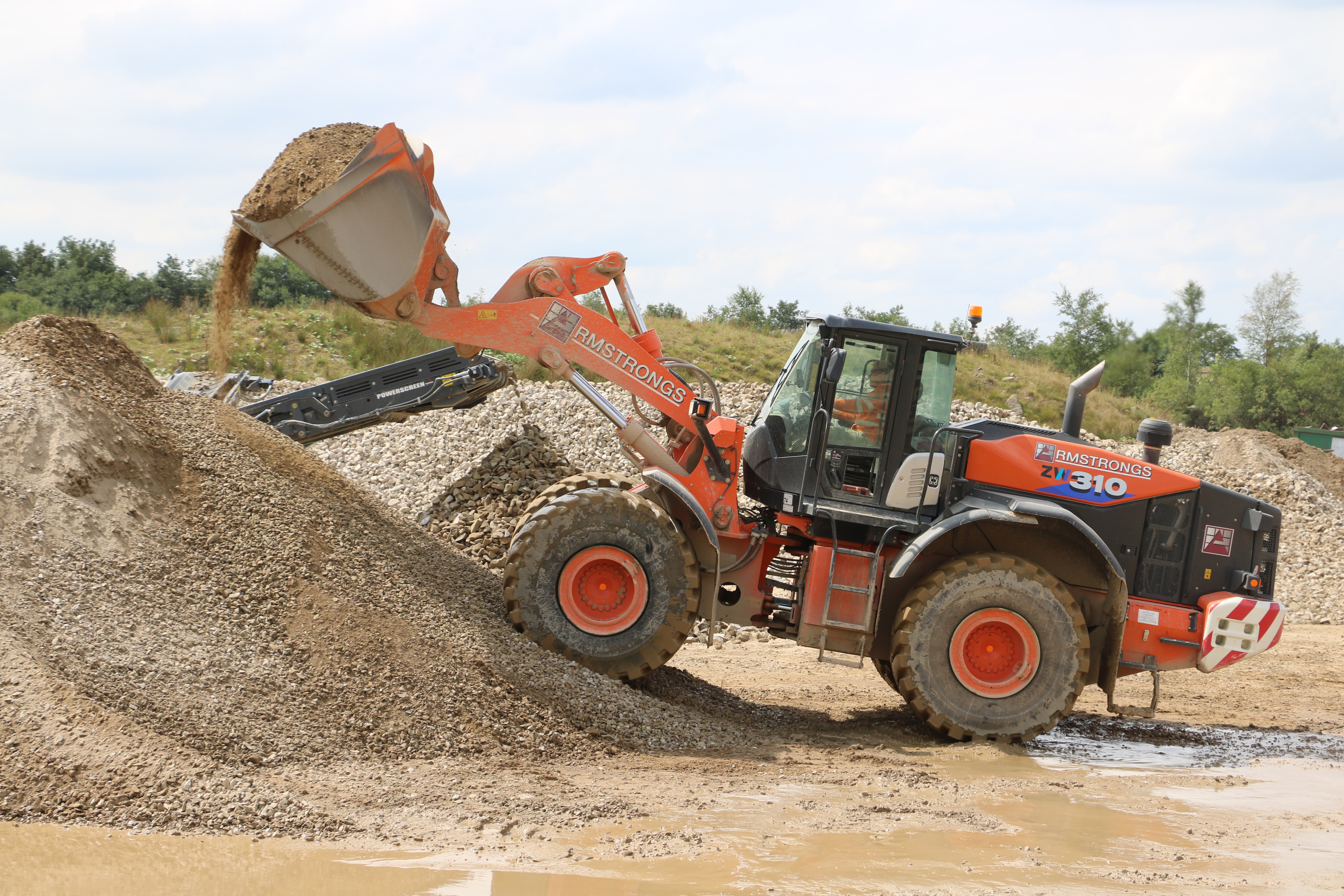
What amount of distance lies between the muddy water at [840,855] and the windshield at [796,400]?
8.17ft

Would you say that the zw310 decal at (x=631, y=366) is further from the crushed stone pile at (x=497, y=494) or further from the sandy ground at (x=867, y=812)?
the crushed stone pile at (x=497, y=494)

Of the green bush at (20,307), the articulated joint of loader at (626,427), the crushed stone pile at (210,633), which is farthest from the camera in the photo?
the green bush at (20,307)

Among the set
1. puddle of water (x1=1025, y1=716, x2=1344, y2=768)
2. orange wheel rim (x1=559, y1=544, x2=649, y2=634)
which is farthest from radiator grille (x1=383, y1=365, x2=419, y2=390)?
puddle of water (x1=1025, y1=716, x2=1344, y2=768)

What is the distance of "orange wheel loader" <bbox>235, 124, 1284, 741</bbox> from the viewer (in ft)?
23.2

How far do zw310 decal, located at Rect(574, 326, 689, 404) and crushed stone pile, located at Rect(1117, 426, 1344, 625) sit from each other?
8388mm

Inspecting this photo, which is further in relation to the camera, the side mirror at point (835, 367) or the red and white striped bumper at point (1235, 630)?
the red and white striped bumper at point (1235, 630)

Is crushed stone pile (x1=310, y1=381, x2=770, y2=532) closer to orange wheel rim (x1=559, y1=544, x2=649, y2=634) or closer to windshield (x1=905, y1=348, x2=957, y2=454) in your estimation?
orange wheel rim (x1=559, y1=544, x2=649, y2=634)

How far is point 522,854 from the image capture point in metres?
4.46

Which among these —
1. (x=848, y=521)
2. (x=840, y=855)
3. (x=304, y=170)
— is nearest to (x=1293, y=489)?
(x=848, y=521)

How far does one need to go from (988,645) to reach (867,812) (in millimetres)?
2191

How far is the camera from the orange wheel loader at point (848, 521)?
7082 millimetres

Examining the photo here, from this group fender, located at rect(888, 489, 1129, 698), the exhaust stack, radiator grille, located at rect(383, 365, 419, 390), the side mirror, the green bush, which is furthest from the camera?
the green bush

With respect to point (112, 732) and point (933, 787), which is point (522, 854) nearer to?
point (112, 732)

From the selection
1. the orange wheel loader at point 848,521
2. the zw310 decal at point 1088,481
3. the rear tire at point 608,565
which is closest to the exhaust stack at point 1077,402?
the orange wheel loader at point 848,521
